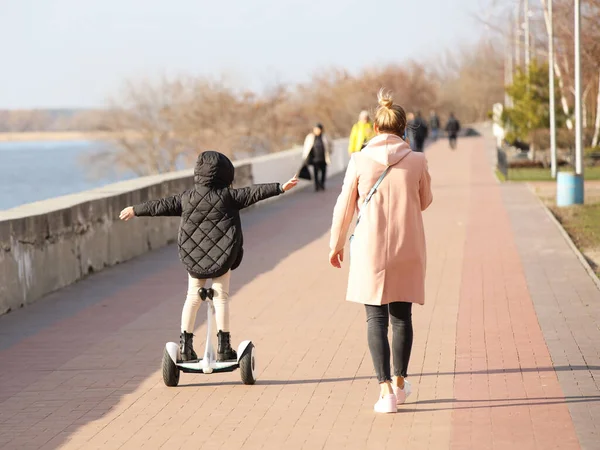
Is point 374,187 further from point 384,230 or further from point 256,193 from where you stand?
point 256,193

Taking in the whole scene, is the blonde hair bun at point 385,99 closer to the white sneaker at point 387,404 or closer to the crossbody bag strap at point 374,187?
the crossbody bag strap at point 374,187

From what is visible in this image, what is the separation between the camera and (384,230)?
6.80m

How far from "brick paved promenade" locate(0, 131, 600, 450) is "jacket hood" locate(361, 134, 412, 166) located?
1.38m

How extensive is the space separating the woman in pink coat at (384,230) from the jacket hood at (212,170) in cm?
97

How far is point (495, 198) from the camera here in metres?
23.9

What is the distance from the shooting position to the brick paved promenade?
650cm

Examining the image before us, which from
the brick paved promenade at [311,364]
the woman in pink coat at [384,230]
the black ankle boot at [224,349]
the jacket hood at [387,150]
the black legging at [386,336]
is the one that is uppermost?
the jacket hood at [387,150]

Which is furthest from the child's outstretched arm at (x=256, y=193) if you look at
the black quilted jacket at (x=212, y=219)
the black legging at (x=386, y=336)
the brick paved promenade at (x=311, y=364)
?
the brick paved promenade at (x=311, y=364)

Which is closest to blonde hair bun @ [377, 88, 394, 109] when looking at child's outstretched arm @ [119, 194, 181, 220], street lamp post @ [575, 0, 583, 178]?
child's outstretched arm @ [119, 194, 181, 220]

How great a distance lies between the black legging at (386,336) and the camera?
22.4 feet

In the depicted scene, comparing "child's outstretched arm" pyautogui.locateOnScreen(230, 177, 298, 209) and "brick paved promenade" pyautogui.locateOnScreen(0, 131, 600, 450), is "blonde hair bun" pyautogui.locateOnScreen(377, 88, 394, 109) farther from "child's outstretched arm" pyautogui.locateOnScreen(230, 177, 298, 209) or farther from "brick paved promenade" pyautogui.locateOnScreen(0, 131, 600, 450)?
"brick paved promenade" pyautogui.locateOnScreen(0, 131, 600, 450)

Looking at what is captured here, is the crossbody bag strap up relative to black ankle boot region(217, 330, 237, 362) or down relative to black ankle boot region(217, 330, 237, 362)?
up

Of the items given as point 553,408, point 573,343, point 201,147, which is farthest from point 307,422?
point 201,147

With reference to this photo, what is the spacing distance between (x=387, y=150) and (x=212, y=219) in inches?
49.2
